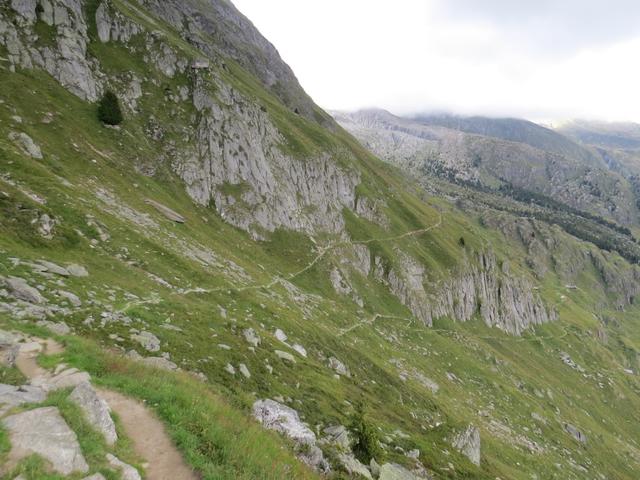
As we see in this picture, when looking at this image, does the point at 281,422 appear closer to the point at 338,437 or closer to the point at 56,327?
the point at 338,437

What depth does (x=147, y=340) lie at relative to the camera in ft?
77.1

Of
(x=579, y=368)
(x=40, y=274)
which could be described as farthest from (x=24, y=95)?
(x=579, y=368)

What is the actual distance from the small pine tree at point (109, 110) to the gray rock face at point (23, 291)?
49.2 meters

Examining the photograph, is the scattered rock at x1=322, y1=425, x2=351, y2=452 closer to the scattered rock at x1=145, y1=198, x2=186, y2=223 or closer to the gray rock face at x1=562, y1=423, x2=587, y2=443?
the scattered rock at x1=145, y1=198, x2=186, y2=223

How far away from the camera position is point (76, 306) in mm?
23828

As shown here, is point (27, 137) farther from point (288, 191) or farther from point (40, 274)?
point (288, 191)

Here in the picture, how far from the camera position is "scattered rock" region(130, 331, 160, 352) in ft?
75.6

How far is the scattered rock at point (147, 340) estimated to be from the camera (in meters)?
23.0

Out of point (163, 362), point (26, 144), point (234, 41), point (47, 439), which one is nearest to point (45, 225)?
point (163, 362)

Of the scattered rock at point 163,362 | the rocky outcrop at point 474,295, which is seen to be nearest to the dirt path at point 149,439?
the scattered rock at point 163,362

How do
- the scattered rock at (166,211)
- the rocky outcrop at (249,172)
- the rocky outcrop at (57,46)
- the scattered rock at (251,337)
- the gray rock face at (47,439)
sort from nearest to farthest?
the gray rock face at (47,439)
the scattered rock at (251,337)
the scattered rock at (166,211)
the rocky outcrop at (57,46)
the rocky outcrop at (249,172)

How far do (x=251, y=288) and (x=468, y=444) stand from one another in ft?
98.5

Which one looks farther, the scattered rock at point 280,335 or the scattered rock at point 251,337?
the scattered rock at point 280,335

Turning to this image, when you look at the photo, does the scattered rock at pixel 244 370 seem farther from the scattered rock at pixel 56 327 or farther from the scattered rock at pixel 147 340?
the scattered rock at pixel 56 327
